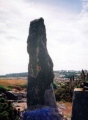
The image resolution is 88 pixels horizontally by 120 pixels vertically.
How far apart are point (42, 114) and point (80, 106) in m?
4.43

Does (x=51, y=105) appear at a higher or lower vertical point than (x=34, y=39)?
lower

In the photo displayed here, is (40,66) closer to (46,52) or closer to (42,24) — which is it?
(46,52)

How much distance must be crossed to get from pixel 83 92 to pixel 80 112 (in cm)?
41

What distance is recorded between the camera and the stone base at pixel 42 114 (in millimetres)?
8602

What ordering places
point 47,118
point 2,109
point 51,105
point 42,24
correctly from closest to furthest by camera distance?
point 47,118
point 51,105
point 42,24
point 2,109

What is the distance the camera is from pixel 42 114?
8.76 metres

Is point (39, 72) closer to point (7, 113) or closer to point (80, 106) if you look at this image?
point (7, 113)

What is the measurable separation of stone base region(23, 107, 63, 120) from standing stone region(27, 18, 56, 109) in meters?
0.72

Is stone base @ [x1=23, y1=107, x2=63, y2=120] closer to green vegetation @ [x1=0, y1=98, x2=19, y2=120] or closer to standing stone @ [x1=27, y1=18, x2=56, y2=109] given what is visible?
standing stone @ [x1=27, y1=18, x2=56, y2=109]

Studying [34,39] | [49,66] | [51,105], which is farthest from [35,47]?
[51,105]

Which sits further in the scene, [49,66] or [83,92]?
[49,66]

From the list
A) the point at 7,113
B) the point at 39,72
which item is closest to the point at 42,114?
the point at 39,72

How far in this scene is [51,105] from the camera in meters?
9.84

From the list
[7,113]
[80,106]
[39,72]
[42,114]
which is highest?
[39,72]
